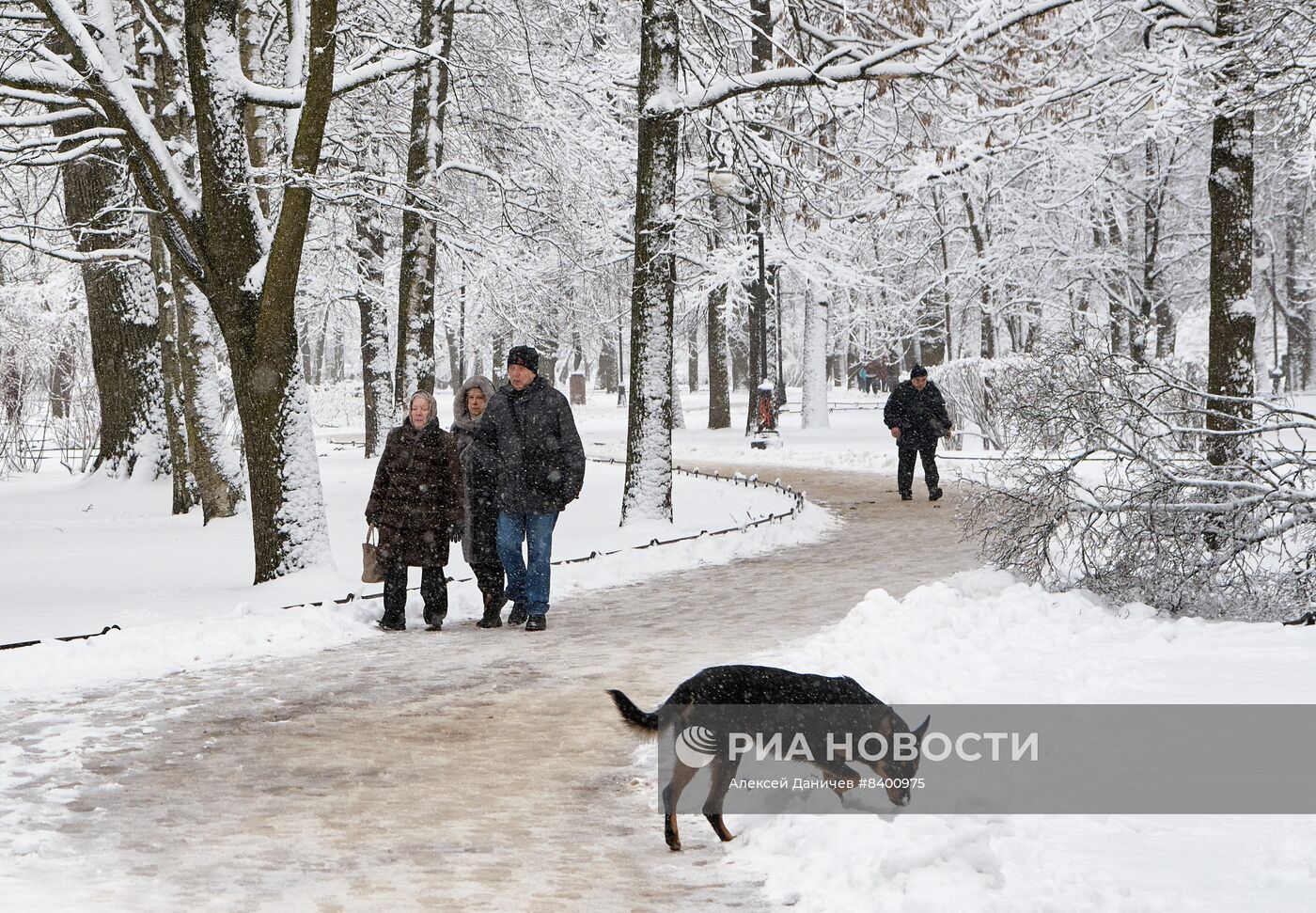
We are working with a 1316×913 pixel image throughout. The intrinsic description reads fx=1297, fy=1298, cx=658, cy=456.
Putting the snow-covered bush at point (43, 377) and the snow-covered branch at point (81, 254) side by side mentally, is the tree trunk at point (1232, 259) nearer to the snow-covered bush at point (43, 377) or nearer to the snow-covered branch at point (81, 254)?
the snow-covered branch at point (81, 254)

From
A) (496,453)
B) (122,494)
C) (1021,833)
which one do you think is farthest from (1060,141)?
(122,494)

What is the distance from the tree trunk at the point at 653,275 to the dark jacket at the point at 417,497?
17.2ft

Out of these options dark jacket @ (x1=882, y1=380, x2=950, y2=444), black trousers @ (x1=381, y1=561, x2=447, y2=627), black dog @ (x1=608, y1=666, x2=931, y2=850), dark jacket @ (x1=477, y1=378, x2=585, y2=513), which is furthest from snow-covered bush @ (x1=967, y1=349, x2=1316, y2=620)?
dark jacket @ (x1=882, y1=380, x2=950, y2=444)

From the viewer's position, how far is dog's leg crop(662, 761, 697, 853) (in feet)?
15.9

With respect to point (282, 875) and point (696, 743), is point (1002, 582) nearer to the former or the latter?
point (696, 743)

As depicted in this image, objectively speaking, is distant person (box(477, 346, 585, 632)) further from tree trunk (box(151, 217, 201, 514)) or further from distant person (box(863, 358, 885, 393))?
distant person (box(863, 358, 885, 393))

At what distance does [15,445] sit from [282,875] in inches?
1076

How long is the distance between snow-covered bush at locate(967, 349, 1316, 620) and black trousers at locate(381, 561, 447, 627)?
13.9 ft

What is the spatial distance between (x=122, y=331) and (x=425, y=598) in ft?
42.8

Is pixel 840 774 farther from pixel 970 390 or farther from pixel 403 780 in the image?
pixel 970 390

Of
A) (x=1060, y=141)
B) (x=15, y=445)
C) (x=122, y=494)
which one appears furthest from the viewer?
(x=15, y=445)

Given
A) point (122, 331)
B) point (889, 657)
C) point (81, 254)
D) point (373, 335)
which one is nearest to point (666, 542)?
point (889, 657)

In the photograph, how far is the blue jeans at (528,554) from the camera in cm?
970

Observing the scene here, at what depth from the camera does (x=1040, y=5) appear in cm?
1300
